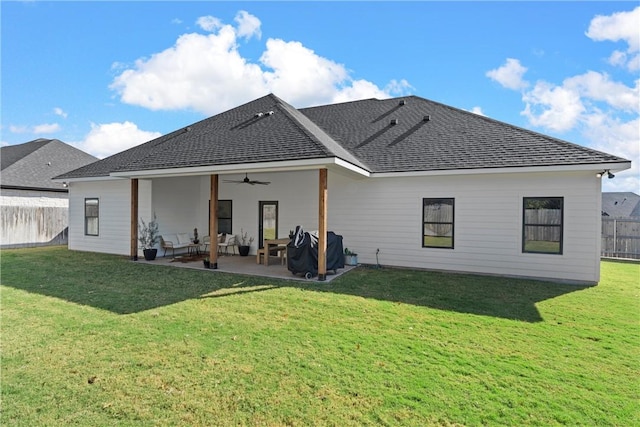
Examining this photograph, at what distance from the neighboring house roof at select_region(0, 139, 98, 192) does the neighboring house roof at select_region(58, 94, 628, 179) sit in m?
4.69

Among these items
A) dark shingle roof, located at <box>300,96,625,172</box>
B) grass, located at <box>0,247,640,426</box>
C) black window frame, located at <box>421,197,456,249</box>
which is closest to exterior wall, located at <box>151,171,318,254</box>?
dark shingle roof, located at <box>300,96,625,172</box>

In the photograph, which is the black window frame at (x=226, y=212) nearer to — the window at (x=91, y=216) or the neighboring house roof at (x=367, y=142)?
the neighboring house roof at (x=367, y=142)

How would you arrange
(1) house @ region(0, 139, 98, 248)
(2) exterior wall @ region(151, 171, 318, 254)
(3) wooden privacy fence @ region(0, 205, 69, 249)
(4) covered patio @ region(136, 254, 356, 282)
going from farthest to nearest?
(1) house @ region(0, 139, 98, 248), (3) wooden privacy fence @ region(0, 205, 69, 249), (2) exterior wall @ region(151, 171, 318, 254), (4) covered patio @ region(136, 254, 356, 282)

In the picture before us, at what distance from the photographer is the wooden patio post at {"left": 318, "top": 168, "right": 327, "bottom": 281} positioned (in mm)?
8062

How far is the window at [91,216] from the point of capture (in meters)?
13.4

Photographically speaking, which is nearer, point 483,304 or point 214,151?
point 483,304

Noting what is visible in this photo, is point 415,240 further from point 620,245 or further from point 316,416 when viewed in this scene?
point 620,245

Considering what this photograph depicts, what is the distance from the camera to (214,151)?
32.0 ft

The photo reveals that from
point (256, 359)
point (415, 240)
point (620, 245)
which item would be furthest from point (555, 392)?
point (620, 245)

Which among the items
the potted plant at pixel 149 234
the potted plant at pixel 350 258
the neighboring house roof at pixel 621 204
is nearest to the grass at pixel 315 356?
the potted plant at pixel 350 258

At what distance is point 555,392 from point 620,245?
13676mm

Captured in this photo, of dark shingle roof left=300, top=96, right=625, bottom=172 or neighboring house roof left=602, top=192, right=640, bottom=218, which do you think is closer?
dark shingle roof left=300, top=96, right=625, bottom=172

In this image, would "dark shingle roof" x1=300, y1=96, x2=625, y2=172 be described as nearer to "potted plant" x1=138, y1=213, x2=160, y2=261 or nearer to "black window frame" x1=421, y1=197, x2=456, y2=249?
"black window frame" x1=421, y1=197, x2=456, y2=249

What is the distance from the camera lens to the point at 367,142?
11711mm
